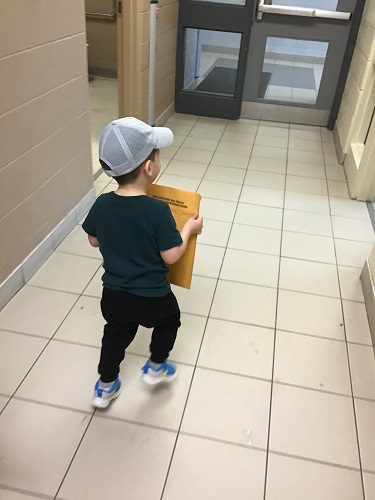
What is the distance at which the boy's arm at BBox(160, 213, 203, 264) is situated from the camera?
1.35m

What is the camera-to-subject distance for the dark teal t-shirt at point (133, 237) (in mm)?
1298

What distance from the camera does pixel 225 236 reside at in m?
2.73

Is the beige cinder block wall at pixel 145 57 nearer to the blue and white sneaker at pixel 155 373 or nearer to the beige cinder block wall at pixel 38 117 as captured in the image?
the beige cinder block wall at pixel 38 117

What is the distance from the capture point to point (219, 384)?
5.82ft

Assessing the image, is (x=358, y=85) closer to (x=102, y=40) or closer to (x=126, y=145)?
(x=126, y=145)

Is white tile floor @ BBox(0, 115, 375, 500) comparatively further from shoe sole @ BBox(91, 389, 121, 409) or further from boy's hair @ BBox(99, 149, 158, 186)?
boy's hair @ BBox(99, 149, 158, 186)

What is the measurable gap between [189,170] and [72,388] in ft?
7.31

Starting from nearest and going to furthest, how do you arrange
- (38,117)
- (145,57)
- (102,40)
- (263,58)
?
(38,117) → (145,57) → (263,58) → (102,40)

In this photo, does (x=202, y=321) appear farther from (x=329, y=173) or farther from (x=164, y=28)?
(x=164, y=28)

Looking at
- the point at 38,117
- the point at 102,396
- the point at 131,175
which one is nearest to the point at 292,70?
the point at 38,117

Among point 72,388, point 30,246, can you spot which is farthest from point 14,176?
point 72,388

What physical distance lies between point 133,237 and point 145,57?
2.74m

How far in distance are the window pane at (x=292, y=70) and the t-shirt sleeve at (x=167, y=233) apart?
3.77 m

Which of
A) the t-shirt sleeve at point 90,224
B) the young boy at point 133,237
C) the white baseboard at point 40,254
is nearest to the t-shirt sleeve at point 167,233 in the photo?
the young boy at point 133,237
